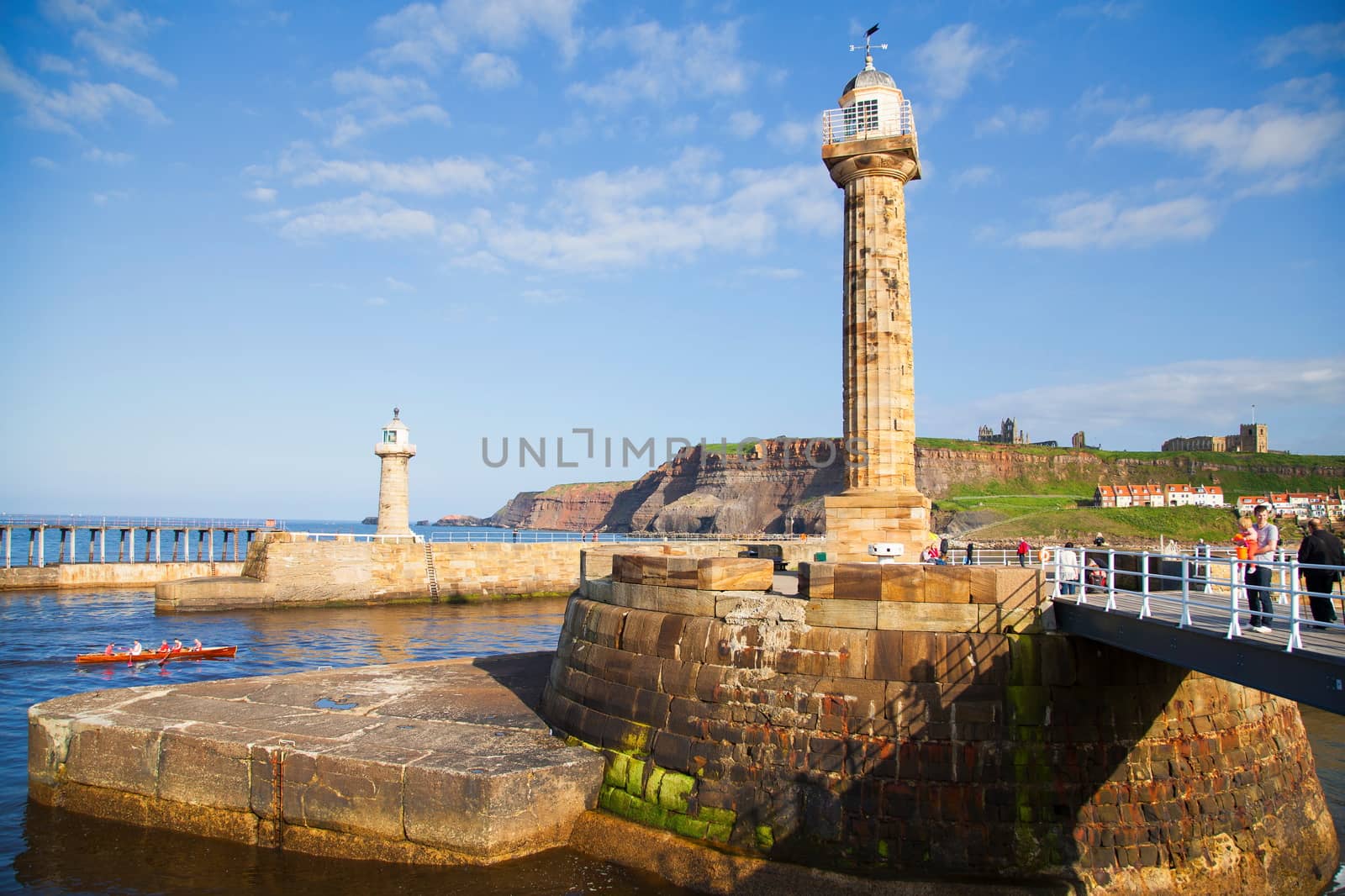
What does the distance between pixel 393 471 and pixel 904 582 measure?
33.8 meters

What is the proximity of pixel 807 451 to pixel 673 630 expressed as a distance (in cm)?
11949

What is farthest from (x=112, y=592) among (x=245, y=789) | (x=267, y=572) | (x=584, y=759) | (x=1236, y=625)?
(x=1236, y=625)

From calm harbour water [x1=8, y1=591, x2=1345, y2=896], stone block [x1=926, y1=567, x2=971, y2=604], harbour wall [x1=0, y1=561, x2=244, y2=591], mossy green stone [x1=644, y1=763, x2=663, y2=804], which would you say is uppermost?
stone block [x1=926, y1=567, x2=971, y2=604]

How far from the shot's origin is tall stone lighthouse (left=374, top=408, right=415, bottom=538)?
39.4m

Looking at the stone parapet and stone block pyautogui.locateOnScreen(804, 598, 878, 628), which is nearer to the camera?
stone block pyautogui.locateOnScreen(804, 598, 878, 628)

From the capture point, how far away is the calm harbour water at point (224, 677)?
946 cm

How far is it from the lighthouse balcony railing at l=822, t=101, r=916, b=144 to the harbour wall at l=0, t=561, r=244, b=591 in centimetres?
3558

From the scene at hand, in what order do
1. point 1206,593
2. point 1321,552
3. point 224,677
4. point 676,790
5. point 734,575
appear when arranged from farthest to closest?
point 224,677 → point 1206,593 → point 734,575 → point 676,790 → point 1321,552

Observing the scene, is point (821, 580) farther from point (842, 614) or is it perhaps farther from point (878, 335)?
point (878, 335)

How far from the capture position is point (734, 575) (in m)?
10.7

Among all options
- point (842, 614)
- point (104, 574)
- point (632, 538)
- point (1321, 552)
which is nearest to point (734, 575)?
point (842, 614)

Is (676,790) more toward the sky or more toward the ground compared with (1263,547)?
more toward the ground

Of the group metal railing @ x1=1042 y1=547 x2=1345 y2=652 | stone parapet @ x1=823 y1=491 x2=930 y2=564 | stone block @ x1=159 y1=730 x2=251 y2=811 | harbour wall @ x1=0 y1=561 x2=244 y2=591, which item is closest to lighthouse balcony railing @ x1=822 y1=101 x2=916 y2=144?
stone parapet @ x1=823 y1=491 x2=930 y2=564

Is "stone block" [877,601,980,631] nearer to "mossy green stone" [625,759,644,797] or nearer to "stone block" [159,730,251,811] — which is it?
"mossy green stone" [625,759,644,797]
